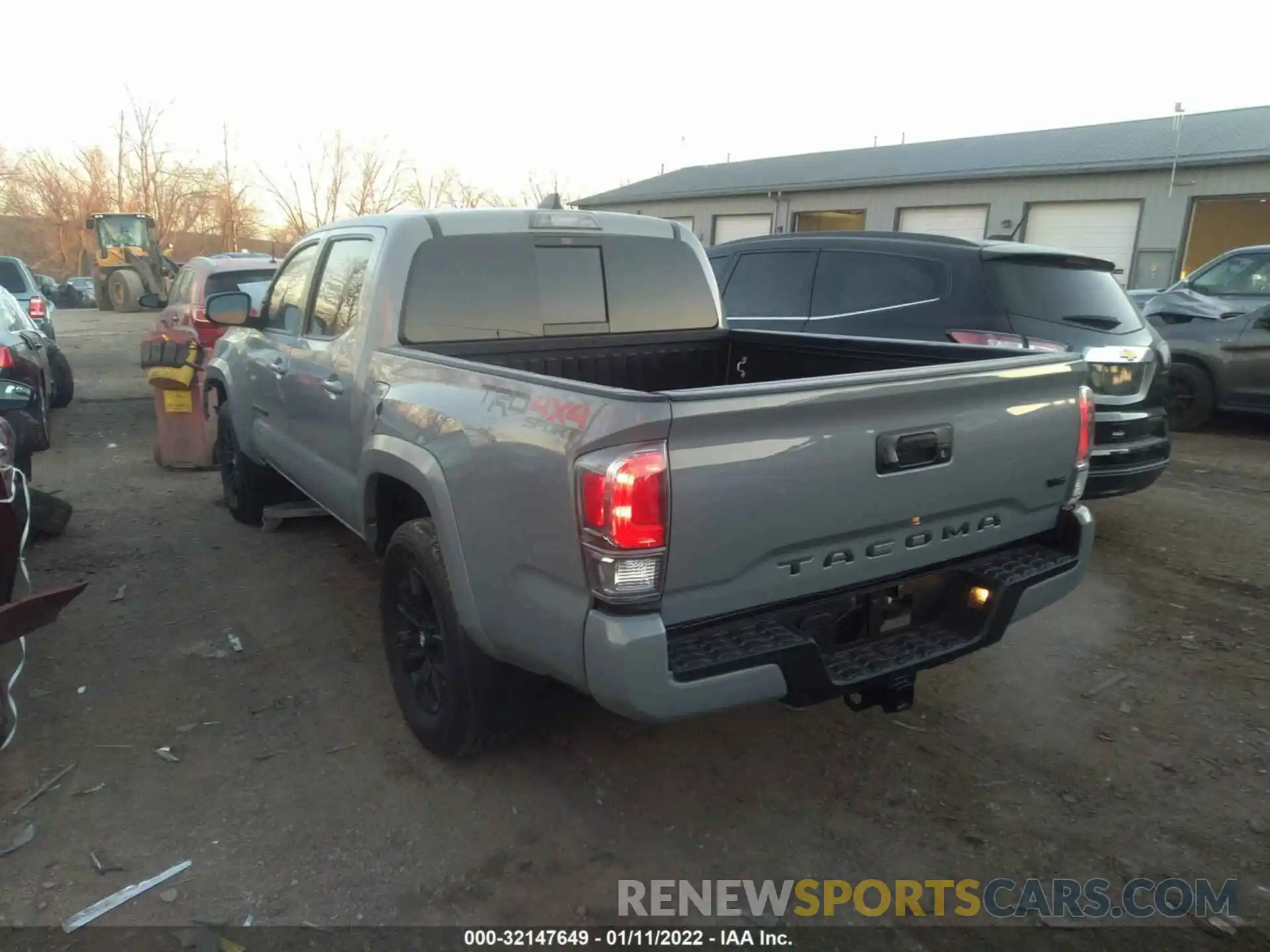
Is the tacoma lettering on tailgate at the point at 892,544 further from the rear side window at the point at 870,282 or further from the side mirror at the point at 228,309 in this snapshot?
the side mirror at the point at 228,309

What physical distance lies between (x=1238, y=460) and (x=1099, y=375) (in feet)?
13.8

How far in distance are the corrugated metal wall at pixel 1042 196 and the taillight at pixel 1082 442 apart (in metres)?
13.5

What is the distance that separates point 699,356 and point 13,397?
328 centimetres

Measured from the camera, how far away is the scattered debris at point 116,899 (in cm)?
245

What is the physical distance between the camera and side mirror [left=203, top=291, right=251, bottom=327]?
16.3ft

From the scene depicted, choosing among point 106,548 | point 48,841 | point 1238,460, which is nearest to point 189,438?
point 106,548

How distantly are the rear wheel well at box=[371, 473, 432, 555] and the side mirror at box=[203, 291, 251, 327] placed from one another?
2.14 meters

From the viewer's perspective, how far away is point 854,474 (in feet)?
8.14

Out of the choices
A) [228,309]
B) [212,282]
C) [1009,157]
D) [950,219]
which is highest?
[1009,157]

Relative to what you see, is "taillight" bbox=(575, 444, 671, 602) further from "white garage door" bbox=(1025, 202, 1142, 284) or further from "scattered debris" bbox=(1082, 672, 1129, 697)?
"white garage door" bbox=(1025, 202, 1142, 284)

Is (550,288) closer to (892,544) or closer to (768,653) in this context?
(892,544)

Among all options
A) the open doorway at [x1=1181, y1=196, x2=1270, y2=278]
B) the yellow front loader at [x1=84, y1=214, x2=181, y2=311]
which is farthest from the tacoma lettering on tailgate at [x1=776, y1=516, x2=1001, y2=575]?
the yellow front loader at [x1=84, y1=214, x2=181, y2=311]

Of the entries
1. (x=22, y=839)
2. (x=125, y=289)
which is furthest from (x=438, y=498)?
(x=125, y=289)

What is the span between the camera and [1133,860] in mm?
2730
